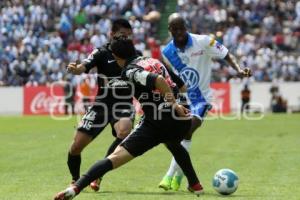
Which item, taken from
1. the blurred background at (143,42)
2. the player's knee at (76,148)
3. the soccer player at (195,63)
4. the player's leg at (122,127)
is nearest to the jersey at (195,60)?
the soccer player at (195,63)

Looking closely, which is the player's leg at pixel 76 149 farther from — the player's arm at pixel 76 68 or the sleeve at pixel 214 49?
the sleeve at pixel 214 49

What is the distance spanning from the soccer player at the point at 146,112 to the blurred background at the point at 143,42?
86.8ft

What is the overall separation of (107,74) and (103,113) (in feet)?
1.87

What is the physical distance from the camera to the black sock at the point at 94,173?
30.9ft

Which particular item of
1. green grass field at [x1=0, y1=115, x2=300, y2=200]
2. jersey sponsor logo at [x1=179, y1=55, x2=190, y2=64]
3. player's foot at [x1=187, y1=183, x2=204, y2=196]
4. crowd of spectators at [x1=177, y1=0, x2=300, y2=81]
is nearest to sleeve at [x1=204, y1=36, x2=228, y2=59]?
jersey sponsor logo at [x1=179, y1=55, x2=190, y2=64]

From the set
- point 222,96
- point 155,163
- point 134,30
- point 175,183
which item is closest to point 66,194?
point 175,183

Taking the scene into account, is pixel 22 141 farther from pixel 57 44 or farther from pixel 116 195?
pixel 57 44

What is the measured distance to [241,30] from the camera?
41.0 m

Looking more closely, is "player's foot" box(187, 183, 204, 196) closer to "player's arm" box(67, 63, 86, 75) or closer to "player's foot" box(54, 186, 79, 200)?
"player's foot" box(54, 186, 79, 200)

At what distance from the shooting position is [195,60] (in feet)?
40.9

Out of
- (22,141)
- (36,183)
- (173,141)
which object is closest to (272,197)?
(173,141)

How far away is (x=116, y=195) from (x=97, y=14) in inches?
1274

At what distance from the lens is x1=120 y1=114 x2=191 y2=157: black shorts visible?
9.88 meters

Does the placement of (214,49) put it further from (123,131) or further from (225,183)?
(225,183)
